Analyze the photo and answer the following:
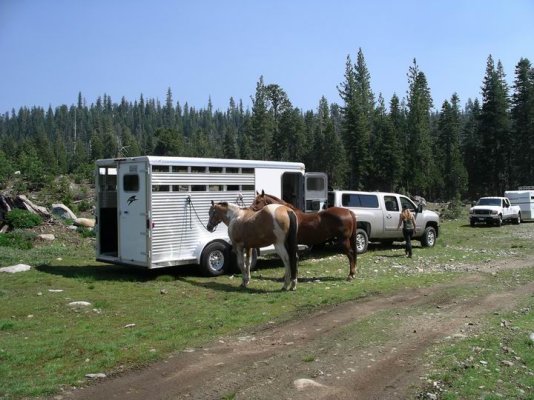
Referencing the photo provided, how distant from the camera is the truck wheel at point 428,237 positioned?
2109 centimetres

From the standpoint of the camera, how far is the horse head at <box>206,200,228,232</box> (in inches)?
520

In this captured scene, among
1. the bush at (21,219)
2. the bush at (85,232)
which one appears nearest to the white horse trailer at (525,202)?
the bush at (85,232)

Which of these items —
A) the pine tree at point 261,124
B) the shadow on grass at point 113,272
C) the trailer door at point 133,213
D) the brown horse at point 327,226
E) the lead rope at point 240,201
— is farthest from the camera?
the pine tree at point 261,124

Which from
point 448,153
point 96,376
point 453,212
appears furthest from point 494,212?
point 448,153

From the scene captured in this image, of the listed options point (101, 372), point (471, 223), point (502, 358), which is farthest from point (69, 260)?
point (471, 223)

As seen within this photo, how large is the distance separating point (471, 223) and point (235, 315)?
28869mm

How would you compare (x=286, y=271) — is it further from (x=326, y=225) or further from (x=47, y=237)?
(x=47, y=237)

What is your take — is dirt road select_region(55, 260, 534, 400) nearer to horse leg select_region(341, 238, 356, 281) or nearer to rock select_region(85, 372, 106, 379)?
rock select_region(85, 372, 106, 379)

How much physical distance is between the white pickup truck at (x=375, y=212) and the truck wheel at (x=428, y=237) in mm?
399

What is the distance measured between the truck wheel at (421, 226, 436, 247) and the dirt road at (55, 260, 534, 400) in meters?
11.2

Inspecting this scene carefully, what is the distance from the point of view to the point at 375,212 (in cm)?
1941

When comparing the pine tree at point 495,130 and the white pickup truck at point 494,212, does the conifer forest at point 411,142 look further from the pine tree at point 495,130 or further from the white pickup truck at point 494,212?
the white pickup truck at point 494,212

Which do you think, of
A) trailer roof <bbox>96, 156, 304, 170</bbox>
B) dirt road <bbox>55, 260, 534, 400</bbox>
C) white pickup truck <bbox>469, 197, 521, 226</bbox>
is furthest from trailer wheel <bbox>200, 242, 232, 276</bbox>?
white pickup truck <bbox>469, 197, 521, 226</bbox>

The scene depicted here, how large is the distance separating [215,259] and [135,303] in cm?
367
